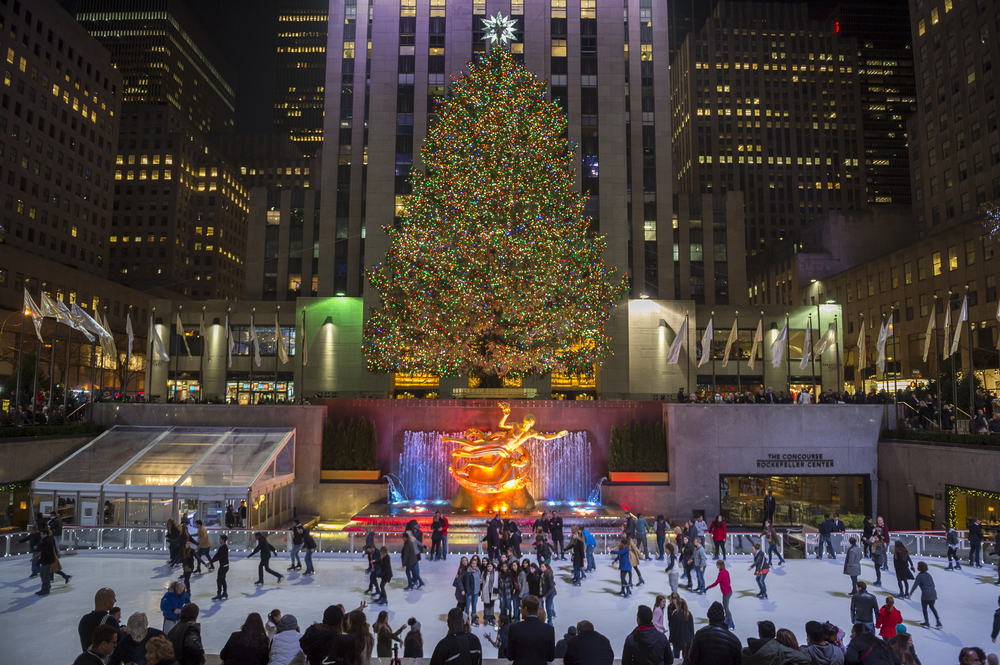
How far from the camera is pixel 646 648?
7.88 metres

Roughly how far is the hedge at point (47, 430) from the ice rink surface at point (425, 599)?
28.5 feet

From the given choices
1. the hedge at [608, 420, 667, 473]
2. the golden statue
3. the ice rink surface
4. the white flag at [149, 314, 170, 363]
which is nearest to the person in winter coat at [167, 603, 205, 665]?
the ice rink surface

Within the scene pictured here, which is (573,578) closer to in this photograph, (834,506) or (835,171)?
(834,506)

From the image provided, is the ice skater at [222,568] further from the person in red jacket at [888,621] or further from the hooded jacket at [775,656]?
the person in red jacket at [888,621]

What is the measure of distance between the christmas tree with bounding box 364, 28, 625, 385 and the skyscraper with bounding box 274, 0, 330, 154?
165181 mm

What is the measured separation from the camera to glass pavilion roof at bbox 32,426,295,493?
979 inches

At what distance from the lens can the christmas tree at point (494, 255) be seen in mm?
32281

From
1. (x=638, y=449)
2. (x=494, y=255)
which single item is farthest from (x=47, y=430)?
(x=638, y=449)

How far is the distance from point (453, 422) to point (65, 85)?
85.4 metres

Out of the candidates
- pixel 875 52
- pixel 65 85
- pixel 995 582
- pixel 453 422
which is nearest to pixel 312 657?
pixel 995 582

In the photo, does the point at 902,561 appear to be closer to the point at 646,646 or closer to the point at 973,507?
the point at 646,646

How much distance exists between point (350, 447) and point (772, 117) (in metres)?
127

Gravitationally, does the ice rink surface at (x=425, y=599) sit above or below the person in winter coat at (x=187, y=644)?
below

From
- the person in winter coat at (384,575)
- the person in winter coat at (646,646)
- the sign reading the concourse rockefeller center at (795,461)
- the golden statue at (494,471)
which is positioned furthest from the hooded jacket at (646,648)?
the sign reading the concourse rockefeller center at (795,461)
